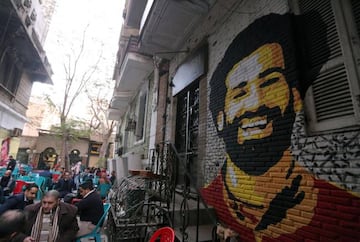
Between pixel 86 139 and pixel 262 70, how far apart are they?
89.5ft

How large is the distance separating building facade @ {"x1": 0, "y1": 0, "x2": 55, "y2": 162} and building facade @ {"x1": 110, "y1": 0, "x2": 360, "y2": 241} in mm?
6977

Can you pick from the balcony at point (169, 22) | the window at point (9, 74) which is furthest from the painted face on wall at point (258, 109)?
the window at point (9, 74)

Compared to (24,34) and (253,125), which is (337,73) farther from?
(24,34)

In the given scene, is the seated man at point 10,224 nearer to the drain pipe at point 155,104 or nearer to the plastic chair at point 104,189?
the drain pipe at point 155,104

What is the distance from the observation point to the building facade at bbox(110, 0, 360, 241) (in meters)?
2.24

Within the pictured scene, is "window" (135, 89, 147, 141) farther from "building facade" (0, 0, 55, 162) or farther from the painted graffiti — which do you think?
the painted graffiti

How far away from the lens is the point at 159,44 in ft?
23.2

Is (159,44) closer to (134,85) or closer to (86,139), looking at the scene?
(134,85)

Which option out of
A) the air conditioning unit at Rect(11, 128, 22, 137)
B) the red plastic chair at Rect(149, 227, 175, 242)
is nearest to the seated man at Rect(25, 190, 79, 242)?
the red plastic chair at Rect(149, 227, 175, 242)

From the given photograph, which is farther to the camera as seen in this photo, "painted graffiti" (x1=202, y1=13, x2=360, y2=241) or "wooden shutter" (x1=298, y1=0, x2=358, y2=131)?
"wooden shutter" (x1=298, y1=0, x2=358, y2=131)

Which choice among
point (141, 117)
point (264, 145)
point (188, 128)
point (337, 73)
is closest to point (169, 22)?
point (188, 128)

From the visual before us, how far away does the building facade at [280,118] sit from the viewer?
2.24 m

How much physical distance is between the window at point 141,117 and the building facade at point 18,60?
5.82m

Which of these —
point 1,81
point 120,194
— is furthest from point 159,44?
point 1,81
